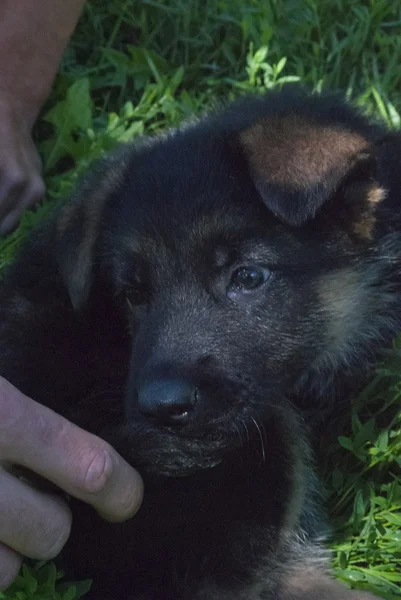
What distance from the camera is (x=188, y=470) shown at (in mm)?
2766

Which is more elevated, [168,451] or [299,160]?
[299,160]

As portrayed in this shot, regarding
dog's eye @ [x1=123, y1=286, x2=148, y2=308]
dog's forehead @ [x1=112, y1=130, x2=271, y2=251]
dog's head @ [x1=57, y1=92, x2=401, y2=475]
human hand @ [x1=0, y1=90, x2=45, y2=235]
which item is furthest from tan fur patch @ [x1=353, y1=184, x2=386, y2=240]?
human hand @ [x1=0, y1=90, x2=45, y2=235]

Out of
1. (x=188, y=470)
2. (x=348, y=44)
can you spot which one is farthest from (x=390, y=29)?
(x=188, y=470)

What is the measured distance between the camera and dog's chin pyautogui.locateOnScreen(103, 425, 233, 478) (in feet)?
9.10

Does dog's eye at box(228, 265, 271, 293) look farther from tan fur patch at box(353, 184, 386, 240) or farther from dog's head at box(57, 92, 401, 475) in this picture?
tan fur patch at box(353, 184, 386, 240)

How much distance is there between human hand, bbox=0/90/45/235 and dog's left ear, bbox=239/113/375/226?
1.46m

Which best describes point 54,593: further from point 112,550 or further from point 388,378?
point 388,378

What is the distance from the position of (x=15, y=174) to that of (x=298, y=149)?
5.67 ft

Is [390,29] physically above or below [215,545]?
below

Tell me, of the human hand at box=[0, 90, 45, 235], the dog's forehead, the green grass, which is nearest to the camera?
the dog's forehead

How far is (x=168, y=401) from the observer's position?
2.68 metres

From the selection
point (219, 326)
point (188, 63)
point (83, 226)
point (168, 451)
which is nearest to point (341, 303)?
point (219, 326)

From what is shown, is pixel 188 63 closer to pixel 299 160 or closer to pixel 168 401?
pixel 299 160

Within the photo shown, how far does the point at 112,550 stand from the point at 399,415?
1.05m
